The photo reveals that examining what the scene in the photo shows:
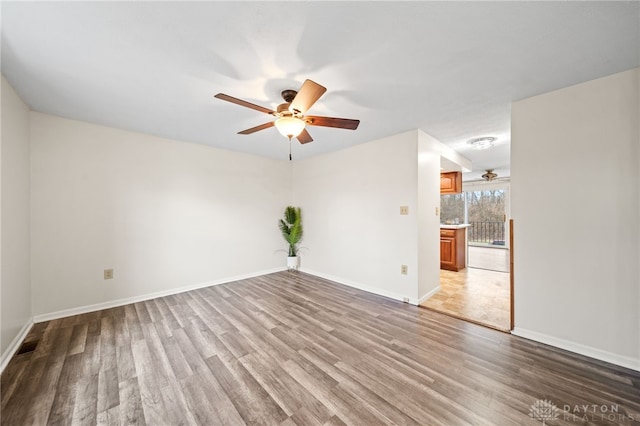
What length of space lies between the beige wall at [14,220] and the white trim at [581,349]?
4.48 m

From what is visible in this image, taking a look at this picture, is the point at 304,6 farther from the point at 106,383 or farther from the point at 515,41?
the point at 106,383

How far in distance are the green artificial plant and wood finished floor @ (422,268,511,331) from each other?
261cm

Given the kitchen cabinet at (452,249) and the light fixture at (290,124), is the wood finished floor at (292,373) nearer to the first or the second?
the light fixture at (290,124)

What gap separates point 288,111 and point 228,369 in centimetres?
211

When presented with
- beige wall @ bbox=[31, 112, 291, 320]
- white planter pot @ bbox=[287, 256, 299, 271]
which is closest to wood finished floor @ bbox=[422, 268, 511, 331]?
white planter pot @ bbox=[287, 256, 299, 271]

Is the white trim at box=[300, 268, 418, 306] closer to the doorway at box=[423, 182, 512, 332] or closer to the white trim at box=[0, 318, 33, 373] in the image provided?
the doorway at box=[423, 182, 512, 332]

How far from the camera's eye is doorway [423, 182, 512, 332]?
2.74m

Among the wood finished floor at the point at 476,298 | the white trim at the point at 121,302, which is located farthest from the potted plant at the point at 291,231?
the wood finished floor at the point at 476,298

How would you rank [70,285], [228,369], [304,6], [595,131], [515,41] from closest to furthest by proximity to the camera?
[304,6] < [515,41] < [228,369] < [595,131] < [70,285]

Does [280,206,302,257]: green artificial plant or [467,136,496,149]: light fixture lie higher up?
[467,136,496,149]: light fixture

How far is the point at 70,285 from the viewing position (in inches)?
105

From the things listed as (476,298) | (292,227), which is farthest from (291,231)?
(476,298)

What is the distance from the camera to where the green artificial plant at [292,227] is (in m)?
4.62

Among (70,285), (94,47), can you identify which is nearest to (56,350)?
A: (70,285)
